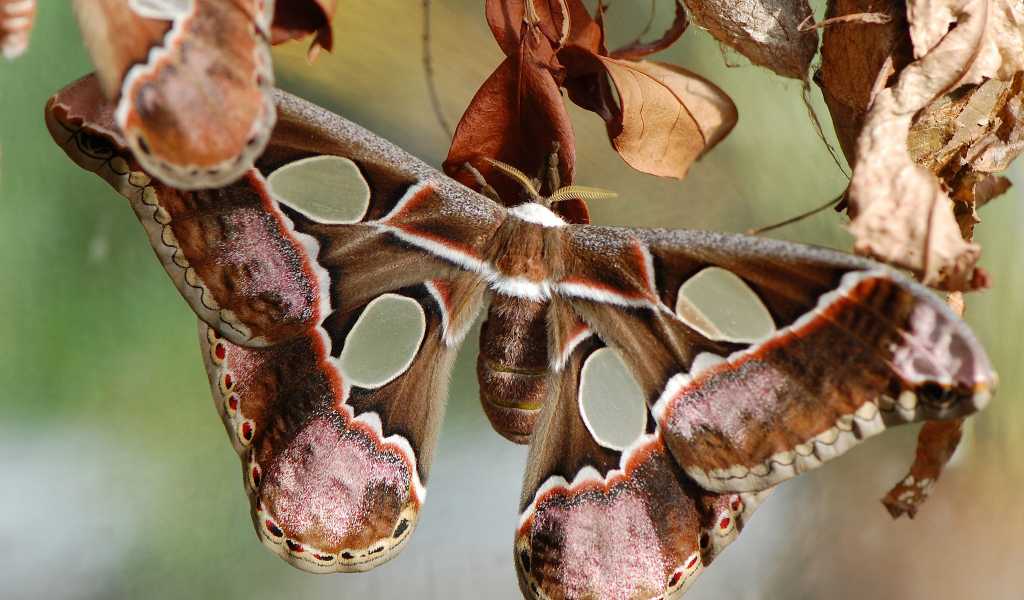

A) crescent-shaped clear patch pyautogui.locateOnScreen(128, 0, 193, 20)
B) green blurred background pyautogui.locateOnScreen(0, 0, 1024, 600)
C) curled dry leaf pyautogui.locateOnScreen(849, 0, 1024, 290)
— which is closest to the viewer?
crescent-shaped clear patch pyautogui.locateOnScreen(128, 0, 193, 20)

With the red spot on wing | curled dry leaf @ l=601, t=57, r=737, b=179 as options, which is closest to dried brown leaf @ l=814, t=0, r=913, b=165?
curled dry leaf @ l=601, t=57, r=737, b=179

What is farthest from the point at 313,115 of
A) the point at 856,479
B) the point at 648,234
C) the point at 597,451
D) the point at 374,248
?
the point at 856,479

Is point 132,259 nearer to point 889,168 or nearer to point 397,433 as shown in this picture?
point 397,433

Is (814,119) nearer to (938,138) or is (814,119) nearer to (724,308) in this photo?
(938,138)

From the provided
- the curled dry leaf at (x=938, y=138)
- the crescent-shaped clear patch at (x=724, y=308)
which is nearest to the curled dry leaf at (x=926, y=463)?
the curled dry leaf at (x=938, y=138)

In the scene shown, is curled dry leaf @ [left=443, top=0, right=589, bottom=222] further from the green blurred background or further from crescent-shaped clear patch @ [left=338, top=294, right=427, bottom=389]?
the green blurred background
